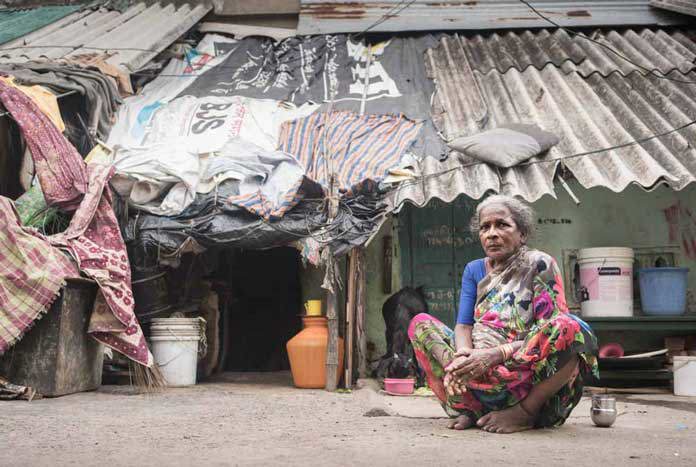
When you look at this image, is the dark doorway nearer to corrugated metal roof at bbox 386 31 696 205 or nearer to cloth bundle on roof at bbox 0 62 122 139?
cloth bundle on roof at bbox 0 62 122 139

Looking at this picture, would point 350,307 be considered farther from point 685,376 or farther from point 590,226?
point 685,376

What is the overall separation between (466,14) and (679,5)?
2.59m

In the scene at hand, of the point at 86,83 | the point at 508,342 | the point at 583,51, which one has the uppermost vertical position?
the point at 583,51

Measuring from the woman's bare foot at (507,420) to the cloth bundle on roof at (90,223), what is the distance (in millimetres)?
2937

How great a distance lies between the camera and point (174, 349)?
19.2 feet

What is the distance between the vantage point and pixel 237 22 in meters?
9.09

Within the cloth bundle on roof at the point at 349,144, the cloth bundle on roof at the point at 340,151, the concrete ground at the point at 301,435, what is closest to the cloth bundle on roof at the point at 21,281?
the concrete ground at the point at 301,435

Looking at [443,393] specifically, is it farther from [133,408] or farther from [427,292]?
[427,292]

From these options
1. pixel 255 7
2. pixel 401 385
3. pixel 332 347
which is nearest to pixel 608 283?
pixel 401 385

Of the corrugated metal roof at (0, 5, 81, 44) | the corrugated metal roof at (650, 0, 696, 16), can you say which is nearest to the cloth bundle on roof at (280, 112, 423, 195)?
the corrugated metal roof at (0, 5, 81, 44)

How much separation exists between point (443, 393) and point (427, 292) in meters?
3.30

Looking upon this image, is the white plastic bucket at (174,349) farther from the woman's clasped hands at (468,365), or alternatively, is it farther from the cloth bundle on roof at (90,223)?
the woman's clasped hands at (468,365)

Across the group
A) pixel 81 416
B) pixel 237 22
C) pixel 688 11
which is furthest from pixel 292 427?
pixel 688 11

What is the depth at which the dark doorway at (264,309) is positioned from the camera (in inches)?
311
